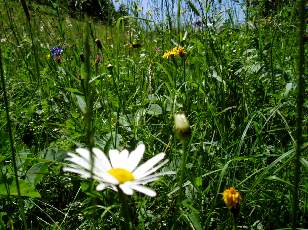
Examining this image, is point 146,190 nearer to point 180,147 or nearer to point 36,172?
point 36,172

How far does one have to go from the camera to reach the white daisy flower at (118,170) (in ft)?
1.58

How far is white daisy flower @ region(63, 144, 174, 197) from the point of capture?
1.58 ft

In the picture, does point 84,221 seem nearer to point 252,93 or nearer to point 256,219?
point 256,219

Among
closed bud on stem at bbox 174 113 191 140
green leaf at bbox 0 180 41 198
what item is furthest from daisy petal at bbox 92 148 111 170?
green leaf at bbox 0 180 41 198

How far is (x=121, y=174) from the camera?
536 millimetres

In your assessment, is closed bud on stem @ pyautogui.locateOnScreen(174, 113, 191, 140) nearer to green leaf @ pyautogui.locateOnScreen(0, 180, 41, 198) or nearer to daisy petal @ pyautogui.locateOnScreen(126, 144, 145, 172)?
daisy petal @ pyautogui.locateOnScreen(126, 144, 145, 172)

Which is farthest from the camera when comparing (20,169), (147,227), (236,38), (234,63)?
(236,38)

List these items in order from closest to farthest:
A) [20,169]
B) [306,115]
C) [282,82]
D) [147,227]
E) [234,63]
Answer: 1. [147,227]
2. [20,169]
3. [306,115]
4. [282,82]
5. [234,63]

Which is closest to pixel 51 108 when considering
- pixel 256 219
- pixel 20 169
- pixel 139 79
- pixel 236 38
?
pixel 139 79

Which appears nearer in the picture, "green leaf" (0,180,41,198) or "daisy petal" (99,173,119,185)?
"daisy petal" (99,173,119,185)

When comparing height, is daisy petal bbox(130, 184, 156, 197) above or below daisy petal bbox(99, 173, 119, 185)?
below

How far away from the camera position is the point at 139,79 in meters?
1.66

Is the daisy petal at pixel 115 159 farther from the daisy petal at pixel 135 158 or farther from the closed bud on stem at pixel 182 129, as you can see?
the closed bud on stem at pixel 182 129

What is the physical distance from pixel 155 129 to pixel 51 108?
416mm
